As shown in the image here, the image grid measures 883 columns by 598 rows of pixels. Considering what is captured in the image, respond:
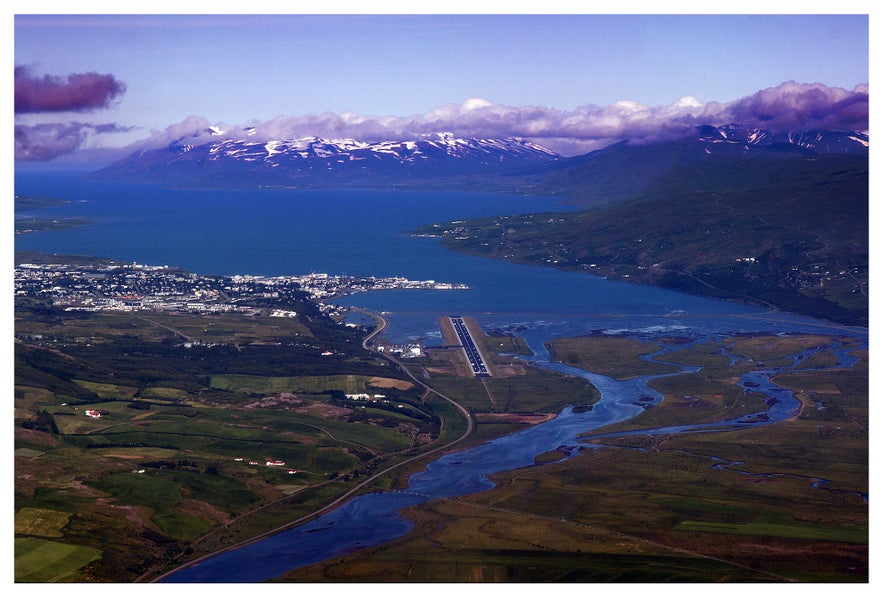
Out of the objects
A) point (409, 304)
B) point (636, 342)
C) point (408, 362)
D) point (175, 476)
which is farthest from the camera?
point (409, 304)

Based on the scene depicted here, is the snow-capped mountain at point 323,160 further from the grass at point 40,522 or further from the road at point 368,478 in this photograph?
the grass at point 40,522

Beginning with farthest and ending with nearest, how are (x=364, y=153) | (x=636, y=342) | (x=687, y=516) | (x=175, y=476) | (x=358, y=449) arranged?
(x=364, y=153) < (x=636, y=342) < (x=358, y=449) < (x=175, y=476) < (x=687, y=516)

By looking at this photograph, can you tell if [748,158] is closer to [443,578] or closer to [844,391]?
[844,391]

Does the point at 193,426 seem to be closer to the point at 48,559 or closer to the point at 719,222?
the point at 48,559

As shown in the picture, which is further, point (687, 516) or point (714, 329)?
point (714, 329)

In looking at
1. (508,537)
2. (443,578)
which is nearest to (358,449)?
(508,537)

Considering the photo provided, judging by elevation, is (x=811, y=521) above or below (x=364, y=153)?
below

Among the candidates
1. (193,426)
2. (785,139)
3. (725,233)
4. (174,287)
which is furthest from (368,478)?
(785,139)

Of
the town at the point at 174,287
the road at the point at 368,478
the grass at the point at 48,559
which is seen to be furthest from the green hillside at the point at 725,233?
the grass at the point at 48,559
